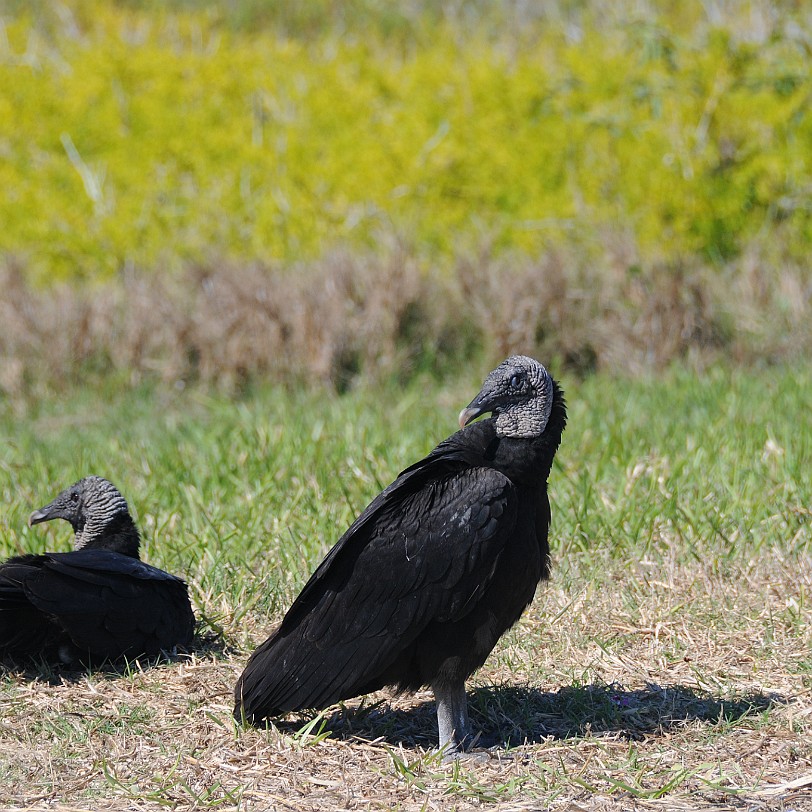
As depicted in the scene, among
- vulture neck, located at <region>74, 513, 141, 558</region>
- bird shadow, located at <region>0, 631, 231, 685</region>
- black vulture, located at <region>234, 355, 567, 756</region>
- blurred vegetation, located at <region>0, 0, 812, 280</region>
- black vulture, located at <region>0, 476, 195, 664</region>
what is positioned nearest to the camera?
black vulture, located at <region>234, 355, 567, 756</region>

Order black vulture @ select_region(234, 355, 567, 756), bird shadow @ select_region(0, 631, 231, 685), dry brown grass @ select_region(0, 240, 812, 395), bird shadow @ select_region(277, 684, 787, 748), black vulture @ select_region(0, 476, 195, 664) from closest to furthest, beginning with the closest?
black vulture @ select_region(234, 355, 567, 756)
bird shadow @ select_region(277, 684, 787, 748)
black vulture @ select_region(0, 476, 195, 664)
bird shadow @ select_region(0, 631, 231, 685)
dry brown grass @ select_region(0, 240, 812, 395)

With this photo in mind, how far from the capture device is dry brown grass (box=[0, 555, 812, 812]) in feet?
8.54

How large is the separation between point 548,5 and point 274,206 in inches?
258

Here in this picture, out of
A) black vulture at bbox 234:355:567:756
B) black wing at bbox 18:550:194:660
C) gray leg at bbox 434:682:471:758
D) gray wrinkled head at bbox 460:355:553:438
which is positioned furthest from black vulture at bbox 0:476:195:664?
gray wrinkled head at bbox 460:355:553:438

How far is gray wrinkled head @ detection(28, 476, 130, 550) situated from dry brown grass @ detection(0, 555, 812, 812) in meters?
0.56

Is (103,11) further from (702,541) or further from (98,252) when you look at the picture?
(702,541)

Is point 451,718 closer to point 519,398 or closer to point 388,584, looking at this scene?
point 388,584

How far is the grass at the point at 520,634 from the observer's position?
2.67m

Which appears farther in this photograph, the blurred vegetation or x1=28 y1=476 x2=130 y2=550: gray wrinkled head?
the blurred vegetation

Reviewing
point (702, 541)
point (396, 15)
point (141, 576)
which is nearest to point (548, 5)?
point (396, 15)

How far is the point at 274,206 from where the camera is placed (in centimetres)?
915

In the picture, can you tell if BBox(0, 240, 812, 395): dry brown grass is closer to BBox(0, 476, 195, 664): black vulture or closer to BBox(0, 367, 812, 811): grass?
BBox(0, 367, 812, 811): grass

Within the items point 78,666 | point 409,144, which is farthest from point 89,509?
point 409,144

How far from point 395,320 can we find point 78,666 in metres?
4.19
